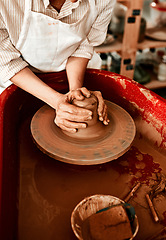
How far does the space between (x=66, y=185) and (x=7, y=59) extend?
708 mm

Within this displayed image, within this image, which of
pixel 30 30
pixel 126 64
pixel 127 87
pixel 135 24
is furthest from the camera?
pixel 126 64

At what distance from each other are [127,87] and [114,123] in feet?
0.90

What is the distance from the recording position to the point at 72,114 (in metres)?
1.19

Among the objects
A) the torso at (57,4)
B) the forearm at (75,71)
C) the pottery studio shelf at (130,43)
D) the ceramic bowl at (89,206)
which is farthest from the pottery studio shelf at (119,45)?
the ceramic bowl at (89,206)

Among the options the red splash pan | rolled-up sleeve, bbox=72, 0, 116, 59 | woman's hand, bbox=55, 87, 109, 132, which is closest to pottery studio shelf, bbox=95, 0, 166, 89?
rolled-up sleeve, bbox=72, 0, 116, 59

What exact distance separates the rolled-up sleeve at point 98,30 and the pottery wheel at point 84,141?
476 millimetres

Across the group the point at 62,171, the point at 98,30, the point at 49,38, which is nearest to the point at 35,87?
the point at 49,38

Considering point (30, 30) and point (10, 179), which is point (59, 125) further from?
point (30, 30)

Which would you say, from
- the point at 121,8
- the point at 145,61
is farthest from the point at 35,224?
the point at 145,61

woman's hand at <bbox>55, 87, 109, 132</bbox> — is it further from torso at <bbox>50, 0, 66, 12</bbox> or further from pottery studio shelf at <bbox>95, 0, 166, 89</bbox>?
pottery studio shelf at <bbox>95, 0, 166, 89</bbox>

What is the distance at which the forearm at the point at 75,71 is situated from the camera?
1504mm

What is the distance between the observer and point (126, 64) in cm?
285

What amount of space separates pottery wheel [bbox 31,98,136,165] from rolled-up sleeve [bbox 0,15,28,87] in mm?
263

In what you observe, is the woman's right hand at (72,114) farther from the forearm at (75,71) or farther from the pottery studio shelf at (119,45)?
the pottery studio shelf at (119,45)
